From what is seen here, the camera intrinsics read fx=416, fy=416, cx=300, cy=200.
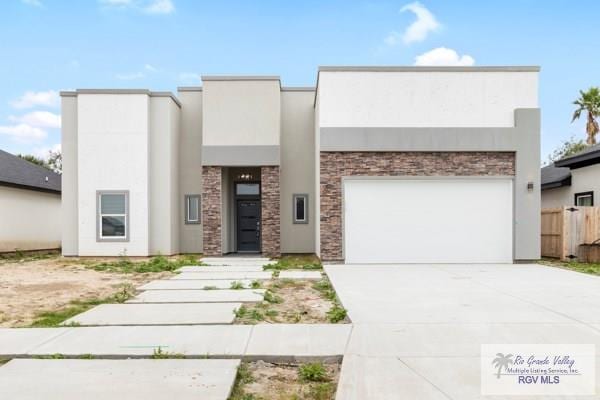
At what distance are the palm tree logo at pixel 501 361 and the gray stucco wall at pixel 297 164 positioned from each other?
11.5 m

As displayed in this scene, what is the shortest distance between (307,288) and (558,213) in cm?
1022

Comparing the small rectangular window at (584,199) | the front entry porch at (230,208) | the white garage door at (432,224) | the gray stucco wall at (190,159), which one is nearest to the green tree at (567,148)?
the small rectangular window at (584,199)

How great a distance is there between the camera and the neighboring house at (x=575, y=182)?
14859 millimetres

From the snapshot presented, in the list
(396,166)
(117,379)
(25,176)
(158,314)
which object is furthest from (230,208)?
(117,379)

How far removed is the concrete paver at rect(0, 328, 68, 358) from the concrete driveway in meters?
3.32

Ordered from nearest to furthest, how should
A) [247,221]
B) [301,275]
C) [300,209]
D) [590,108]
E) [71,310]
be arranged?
[71,310] < [301,275] < [300,209] < [247,221] < [590,108]

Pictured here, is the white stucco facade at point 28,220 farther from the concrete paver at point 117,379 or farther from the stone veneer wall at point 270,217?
the concrete paver at point 117,379

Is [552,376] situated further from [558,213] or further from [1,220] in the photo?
[1,220]

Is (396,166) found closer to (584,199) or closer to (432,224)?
(432,224)

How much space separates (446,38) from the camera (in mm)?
16641

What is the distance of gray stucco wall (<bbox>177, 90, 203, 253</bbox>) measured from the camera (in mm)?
15742

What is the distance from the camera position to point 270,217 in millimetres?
14328

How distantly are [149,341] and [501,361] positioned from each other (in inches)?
144

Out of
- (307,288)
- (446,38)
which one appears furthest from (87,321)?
(446,38)
